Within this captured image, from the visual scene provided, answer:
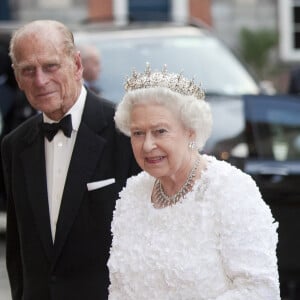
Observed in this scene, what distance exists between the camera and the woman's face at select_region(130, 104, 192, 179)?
3580 millimetres

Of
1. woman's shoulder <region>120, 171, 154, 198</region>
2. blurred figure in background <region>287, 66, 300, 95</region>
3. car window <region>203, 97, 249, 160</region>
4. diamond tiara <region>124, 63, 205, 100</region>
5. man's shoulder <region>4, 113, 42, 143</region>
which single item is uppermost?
diamond tiara <region>124, 63, 205, 100</region>

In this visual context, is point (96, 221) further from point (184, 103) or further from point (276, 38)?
point (276, 38)

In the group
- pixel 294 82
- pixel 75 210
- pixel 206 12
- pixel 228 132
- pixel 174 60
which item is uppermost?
pixel 75 210

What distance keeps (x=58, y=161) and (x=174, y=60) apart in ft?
17.3

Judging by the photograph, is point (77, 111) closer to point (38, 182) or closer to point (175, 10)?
point (38, 182)

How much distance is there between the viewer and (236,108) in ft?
29.3

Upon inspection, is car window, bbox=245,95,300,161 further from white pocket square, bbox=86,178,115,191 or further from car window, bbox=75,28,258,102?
white pocket square, bbox=86,178,115,191

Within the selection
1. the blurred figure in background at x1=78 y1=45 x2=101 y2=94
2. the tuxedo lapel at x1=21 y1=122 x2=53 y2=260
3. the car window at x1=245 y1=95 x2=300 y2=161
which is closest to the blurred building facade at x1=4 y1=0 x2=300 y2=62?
the blurred figure in background at x1=78 y1=45 x2=101 y2=94

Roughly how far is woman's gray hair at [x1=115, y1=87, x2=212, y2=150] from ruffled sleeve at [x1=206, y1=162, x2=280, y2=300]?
0.82 ft

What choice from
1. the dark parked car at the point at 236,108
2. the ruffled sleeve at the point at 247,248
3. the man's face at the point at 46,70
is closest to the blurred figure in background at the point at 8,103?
the dark parked car at the point at 236,108

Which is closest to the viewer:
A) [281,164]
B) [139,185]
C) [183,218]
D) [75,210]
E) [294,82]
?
[183,218]

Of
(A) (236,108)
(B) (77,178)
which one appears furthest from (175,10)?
(B) (77,178)

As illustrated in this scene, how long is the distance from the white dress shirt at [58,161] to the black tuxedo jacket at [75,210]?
0.9 inches

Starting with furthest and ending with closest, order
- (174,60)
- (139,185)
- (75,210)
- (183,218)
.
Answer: (174,60), (75,210), (139,185), (183,218)
